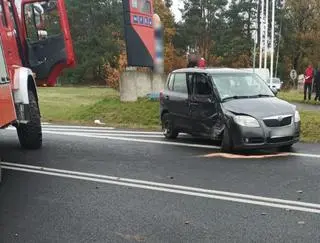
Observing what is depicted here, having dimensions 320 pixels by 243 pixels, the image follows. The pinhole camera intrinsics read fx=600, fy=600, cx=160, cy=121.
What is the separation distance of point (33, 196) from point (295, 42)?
70.5 metres

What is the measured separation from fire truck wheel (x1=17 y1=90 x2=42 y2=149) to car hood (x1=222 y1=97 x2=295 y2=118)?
3611 mm

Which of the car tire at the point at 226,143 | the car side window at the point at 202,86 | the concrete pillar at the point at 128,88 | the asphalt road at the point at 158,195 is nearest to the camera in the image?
the asphalt road at the point at 158,195

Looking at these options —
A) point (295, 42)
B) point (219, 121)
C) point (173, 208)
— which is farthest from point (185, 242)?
point (295, 42)

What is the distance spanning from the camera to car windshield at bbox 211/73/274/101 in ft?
38.1

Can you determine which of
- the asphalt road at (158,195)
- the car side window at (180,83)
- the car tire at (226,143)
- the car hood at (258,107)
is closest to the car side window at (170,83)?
the car side window at (180,83)

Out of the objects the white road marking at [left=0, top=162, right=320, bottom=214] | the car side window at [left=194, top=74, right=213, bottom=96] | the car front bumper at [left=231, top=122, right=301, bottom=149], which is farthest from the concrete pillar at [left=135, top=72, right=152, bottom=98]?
the white road marking at [left=0, top=162, right=320, bottom=214]

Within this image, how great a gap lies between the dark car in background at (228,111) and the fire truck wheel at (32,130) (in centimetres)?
306

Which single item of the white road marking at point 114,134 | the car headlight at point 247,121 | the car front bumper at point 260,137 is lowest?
the white road marking at point 114,134

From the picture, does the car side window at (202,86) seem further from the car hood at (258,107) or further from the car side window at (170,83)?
the car side window at (170,83)

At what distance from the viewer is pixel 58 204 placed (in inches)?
280

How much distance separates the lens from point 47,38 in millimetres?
12711

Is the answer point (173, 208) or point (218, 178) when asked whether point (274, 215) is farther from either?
point (218, 178)

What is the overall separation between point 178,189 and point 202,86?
4.65 m

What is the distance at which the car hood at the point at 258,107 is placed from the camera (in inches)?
421
